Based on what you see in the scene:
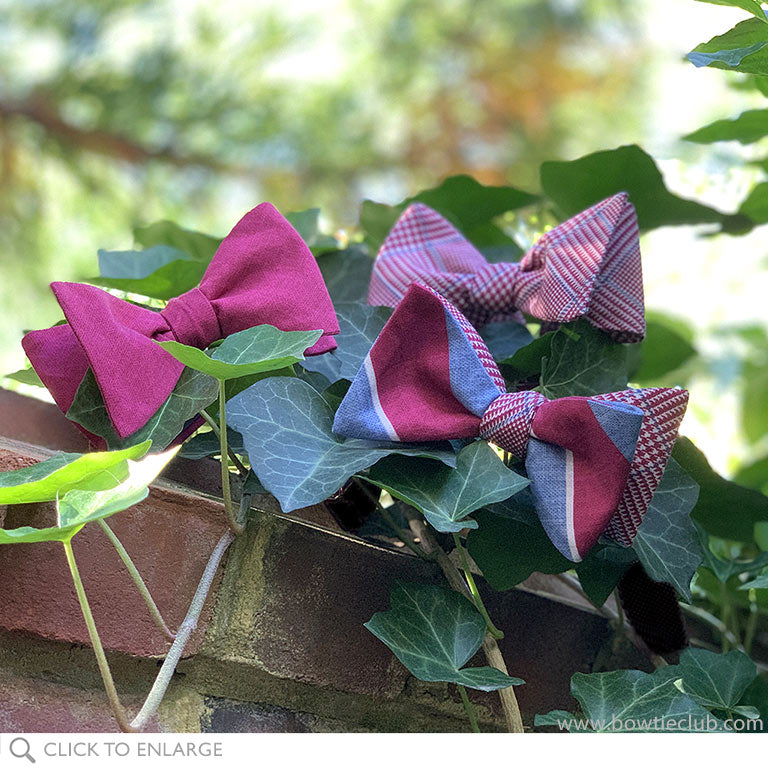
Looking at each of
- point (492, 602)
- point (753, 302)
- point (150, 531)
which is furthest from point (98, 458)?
point (753, 302)

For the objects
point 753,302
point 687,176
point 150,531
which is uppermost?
point 687,176

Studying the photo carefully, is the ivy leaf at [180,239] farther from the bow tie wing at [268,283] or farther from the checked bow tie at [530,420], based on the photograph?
the checked bow tie at [530,420]

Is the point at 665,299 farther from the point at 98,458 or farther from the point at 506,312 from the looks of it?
the point at 98,458

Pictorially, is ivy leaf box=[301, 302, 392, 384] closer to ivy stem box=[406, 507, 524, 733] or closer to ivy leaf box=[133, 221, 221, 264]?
ivy stem box=[406, 507, 524, 733]

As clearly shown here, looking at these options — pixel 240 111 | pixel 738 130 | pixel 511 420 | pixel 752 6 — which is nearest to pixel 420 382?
pixel 511 420

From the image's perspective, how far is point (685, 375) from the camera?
0.91m

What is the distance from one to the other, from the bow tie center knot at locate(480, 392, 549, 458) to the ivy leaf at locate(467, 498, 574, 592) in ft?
0.12

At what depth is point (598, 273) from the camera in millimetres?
471

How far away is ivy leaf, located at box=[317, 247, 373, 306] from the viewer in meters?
0.59

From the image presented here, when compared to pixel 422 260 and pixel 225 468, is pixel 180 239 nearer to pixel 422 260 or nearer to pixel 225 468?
pixel 422 260

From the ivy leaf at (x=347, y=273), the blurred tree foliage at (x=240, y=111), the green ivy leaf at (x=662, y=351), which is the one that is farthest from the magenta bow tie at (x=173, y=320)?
the blurred tree foliage at (x=240, y=111)

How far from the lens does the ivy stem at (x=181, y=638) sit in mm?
337
